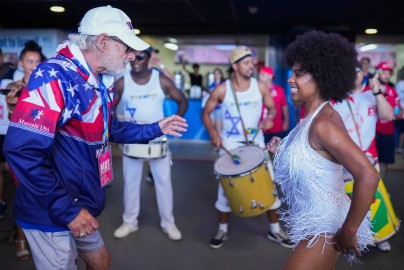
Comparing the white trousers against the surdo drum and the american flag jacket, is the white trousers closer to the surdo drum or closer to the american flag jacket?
the surdo drum

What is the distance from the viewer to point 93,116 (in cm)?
181

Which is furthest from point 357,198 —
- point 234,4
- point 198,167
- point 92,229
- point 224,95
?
point 234,4

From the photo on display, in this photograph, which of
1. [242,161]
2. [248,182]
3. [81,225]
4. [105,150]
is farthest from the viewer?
[242,161]

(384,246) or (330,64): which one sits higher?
(330,64)

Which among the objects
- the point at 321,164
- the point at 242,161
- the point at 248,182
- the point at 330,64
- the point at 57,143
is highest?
the point at 330,64

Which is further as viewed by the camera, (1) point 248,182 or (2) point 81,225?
(1) point 248,182

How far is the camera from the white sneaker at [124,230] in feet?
12.4

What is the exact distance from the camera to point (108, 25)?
180 cm

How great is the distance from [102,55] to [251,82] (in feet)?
7.41

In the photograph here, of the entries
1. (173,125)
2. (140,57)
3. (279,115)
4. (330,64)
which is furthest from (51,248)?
(279,115)

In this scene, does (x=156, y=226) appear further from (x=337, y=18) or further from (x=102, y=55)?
(x=337, y=18)

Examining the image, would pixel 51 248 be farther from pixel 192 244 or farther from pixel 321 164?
pixel 192 244

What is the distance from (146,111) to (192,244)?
4.54 feet

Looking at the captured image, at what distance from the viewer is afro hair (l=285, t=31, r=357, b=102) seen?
1877mm
